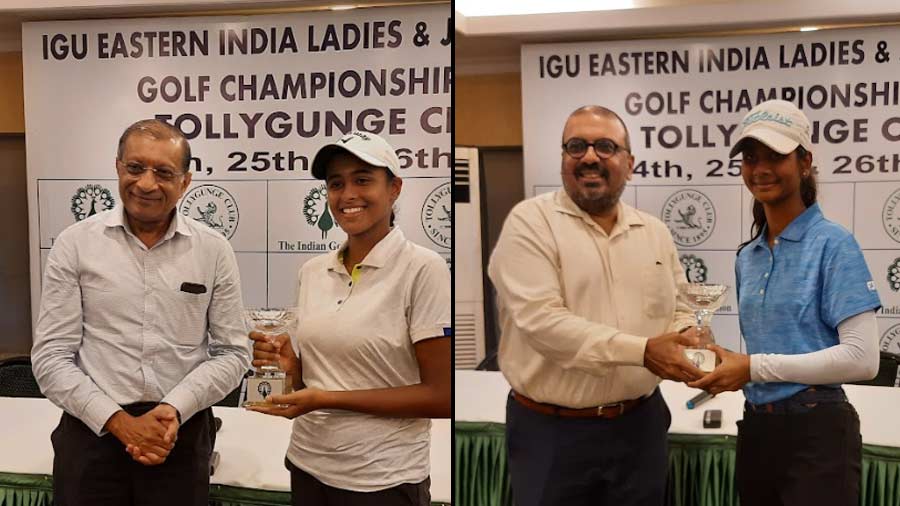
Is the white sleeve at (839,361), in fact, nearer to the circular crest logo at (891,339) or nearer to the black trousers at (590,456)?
the circular crest logo at (891,339)

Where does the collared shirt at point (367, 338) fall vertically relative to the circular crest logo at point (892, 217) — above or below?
below

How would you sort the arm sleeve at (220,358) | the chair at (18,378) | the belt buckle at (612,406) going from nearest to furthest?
the belt buckle at (612,406)
the arm sleeve at (220,358)
the chair at (18,378)

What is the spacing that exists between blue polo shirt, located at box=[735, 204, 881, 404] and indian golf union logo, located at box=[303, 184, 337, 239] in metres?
0.95

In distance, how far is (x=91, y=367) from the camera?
2.05 m

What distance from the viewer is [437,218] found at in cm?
210

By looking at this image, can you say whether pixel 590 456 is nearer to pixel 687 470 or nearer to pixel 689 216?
pixel 687 470

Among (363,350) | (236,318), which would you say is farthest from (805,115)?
(236,318)

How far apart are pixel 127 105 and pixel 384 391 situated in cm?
92

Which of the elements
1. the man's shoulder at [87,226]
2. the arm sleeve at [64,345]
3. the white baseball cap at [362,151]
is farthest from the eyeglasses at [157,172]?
the white baseball cap at [362,151]

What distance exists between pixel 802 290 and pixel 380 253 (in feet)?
3.05

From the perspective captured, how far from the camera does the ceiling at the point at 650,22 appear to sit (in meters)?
1.90

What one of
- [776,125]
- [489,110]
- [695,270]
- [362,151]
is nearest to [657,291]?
[695,270]

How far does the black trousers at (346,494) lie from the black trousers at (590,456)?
0.77 feet

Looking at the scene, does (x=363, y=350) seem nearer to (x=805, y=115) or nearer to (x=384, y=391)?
(x=384, y=391)
